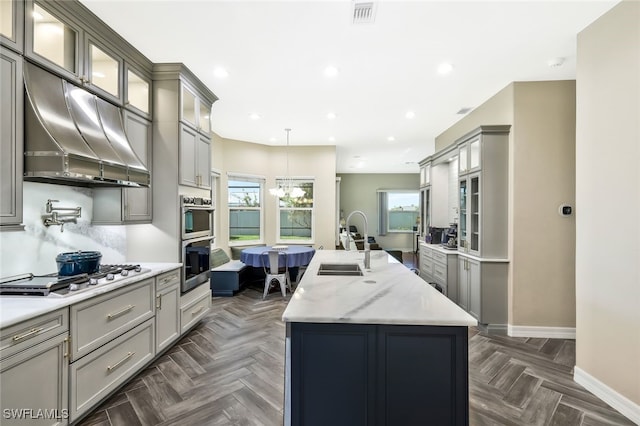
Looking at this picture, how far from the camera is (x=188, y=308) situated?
323 cm

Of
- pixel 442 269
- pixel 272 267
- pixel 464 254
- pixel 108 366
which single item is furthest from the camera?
pixel 272 267

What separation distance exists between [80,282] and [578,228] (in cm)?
398

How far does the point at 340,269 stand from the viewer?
9.25 ft

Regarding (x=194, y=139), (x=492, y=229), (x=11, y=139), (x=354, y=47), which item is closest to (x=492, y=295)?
(x=492, y=229)

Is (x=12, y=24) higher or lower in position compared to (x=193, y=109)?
lower

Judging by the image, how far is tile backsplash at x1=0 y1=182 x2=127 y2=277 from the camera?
1.99 metres

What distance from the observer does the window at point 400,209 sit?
10.9 metres

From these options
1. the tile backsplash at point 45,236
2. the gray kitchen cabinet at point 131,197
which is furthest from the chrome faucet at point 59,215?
the gray kitchen cabinet at point 131,197

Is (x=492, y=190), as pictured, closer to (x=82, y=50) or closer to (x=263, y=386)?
(x=263, y=386)

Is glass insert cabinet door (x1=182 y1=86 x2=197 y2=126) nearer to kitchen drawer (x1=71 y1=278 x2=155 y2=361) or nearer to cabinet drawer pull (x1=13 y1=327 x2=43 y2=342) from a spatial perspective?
kitchen drawer (x1=71 y1=278 x2=155 y2=361)

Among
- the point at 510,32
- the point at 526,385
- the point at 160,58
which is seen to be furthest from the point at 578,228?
the point at 160,58

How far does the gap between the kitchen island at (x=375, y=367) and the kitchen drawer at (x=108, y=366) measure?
1420 millimetres

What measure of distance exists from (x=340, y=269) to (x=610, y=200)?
86.9 inches

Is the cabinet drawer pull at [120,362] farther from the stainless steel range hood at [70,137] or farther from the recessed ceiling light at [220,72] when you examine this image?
the recessed ceiling light at [220,72]
